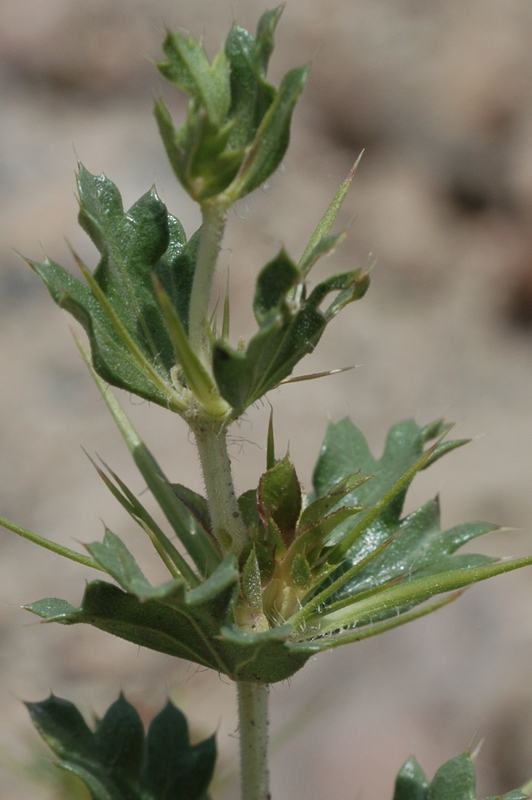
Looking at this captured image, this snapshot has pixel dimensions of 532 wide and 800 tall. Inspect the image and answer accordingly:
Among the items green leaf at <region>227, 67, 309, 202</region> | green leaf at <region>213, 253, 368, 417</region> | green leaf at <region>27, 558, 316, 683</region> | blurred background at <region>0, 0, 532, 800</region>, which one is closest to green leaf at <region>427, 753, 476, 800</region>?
green leaf at <region>27, 558, 316, 683</region>

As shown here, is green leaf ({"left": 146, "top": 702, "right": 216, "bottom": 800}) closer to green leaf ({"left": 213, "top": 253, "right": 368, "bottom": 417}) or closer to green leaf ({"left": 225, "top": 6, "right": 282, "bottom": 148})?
green leaf ({"left": 213, "top": 253, "right": 368, "bottom": 417})

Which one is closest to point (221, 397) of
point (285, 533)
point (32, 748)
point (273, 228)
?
point (285, 533)

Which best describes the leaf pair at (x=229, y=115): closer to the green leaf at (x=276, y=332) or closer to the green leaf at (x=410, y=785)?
the green leaf at (x=276, y=332)


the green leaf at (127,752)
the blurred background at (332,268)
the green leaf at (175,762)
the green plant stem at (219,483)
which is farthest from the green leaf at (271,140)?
the blurred background at (332,268)

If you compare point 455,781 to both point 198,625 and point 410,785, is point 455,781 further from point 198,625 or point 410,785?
point 198,625

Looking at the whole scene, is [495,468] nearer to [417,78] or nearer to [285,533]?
[417,78]

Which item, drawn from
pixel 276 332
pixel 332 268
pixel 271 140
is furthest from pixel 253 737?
pixel 332 268
